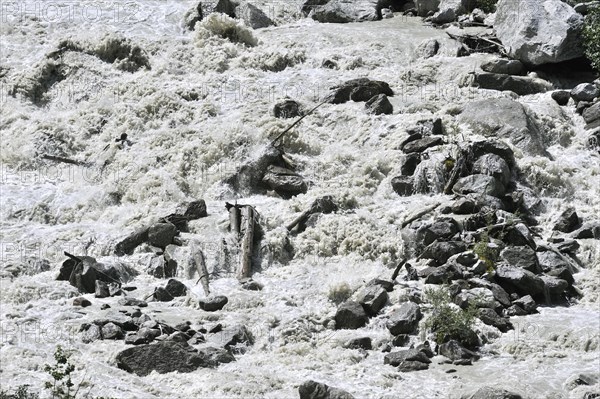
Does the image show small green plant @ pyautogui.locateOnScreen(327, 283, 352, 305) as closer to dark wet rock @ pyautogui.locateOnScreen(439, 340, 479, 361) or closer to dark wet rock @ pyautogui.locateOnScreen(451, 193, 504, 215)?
dark wet rock @ pyautogui.locateOnScreen(439, 340, 479, 361)

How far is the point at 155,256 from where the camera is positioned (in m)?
21.7

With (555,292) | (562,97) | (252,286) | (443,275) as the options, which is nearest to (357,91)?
(562,97)

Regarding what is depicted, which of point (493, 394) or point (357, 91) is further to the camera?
point (357, 91)

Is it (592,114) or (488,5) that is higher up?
(488,5)

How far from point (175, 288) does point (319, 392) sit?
537cm

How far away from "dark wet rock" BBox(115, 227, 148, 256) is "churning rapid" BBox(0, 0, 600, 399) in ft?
0.14

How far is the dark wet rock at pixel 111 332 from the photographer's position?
59.5 ft

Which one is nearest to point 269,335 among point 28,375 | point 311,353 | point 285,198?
point 311,353

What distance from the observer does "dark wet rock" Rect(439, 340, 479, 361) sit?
17.2 metres

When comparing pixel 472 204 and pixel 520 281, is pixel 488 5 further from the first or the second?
pixel 520 281

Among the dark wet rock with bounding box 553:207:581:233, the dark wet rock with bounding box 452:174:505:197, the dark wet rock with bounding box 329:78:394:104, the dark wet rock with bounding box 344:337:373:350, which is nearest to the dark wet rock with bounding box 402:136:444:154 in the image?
the dark wet rock with bounding box 452:174:505:197

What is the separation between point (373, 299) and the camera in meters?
18.9

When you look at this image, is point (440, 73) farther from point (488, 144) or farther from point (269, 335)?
point (269, 335)

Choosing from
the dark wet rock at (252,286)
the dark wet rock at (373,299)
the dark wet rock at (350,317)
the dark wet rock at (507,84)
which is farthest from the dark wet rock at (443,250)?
the dark wet rock at (507,84)
